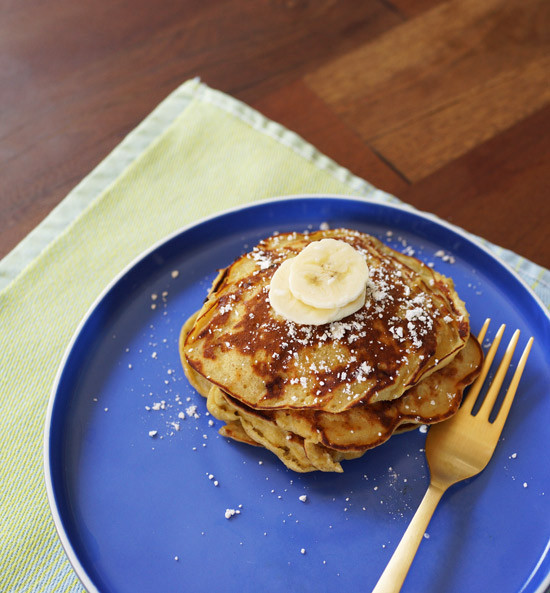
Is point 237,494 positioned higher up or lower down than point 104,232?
lower down

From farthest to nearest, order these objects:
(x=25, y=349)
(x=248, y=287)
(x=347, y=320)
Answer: (x=25, y=349)
(x=248, y=287)
(x=347, y=320)

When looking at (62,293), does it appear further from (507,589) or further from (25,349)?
(507,589)

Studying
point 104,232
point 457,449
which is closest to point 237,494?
point 457,449

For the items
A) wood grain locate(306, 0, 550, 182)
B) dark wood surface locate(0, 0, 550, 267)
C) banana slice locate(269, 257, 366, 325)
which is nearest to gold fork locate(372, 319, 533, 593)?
banana slice locate(269, 257, 366, 325)

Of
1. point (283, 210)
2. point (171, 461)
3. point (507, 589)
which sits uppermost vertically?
point (283, 210)

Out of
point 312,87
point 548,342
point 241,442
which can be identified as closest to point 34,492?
point 241,442

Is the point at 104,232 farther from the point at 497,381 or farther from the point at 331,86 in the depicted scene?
the point at 497,381

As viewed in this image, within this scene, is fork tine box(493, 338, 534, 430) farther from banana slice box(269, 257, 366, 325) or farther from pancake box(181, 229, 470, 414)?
banana slice box(269, 257, 366, 325)
